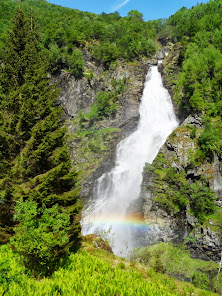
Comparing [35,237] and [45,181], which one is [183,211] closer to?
[45,181]

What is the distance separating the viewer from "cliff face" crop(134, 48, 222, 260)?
25.0 metres

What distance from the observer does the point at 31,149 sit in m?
Answer: 13.8

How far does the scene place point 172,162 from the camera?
3197cm

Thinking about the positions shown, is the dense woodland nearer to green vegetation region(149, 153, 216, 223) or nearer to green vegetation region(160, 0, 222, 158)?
green vegetation region(160, 0, 222, 158)

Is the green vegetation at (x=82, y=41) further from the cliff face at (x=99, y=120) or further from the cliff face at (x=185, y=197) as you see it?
the cliff face at (x=185, y=197)

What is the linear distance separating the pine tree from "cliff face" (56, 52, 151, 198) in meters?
17.1

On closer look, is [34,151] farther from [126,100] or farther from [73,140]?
[126,100]

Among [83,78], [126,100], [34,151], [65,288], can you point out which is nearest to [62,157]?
[34,151]

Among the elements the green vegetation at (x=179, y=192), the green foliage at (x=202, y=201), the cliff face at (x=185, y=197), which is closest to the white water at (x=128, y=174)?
the cliff face at (x=185, y=197)

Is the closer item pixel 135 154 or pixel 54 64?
pixel 135 154

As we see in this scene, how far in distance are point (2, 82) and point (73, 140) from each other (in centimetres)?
2732

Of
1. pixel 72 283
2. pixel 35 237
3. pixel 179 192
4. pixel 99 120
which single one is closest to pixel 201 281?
pixel 179 192

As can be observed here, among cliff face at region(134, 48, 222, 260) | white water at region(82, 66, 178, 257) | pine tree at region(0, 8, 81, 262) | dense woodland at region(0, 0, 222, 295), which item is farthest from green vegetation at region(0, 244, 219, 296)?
cliff face at region(134, 48, 222, 260)

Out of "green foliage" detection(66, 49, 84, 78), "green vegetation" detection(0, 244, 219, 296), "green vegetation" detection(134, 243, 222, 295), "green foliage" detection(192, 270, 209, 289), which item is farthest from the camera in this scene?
"green foliage" detection(66, 49, 84, 78)
